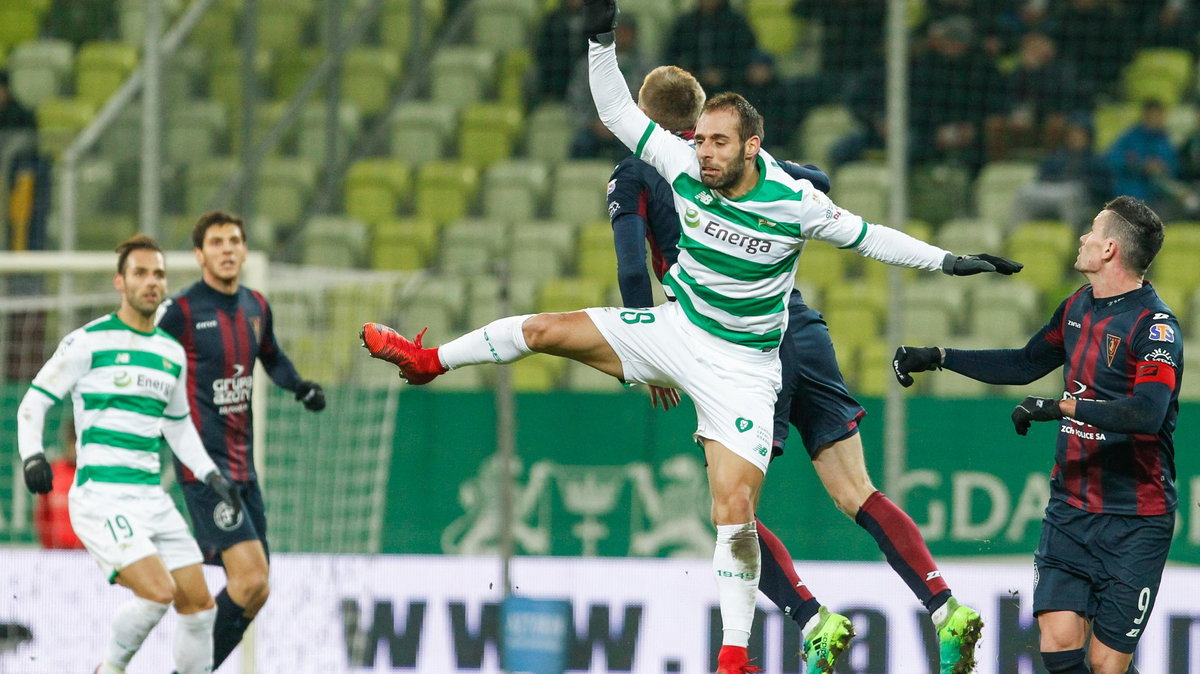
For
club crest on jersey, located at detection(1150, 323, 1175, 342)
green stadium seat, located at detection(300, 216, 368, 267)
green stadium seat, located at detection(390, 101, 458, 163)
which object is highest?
green stadium seat, located at detection(390, 101, 458, 163)

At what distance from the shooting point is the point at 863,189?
36.7ft

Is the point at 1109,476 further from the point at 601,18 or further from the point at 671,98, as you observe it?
the point at 601,18

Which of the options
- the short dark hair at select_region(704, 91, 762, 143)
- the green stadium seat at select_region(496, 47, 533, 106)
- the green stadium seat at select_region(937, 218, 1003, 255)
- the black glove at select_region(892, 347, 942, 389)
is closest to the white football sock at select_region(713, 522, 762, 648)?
the black glove at select_region(892, 347, 942, 389)

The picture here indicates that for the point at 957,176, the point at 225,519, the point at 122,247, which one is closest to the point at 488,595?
the point at 225,519

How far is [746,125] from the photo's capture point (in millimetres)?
5461

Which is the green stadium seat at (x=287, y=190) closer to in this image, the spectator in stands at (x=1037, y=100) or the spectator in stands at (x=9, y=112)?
the spectator in stands at (x=9, y=112)

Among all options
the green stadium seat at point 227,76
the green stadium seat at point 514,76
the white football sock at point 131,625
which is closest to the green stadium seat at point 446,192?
the green stadium seat at point 514,76

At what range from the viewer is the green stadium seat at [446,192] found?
40.5ft

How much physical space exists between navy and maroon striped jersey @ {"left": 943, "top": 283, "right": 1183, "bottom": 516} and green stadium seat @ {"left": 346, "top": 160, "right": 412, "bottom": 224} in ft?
24.7

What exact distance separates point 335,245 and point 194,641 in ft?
16.8

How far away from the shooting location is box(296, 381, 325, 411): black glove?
771 cm

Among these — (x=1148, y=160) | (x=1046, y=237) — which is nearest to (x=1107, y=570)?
(x=1046, y=237)

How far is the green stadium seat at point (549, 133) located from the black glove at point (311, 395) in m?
4.99

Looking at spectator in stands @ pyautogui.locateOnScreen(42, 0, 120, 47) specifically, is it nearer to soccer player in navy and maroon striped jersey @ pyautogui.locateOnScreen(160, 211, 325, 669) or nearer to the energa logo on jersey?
soccer player in navy and maroon striped jersey @ pyautogui.locateOnScreen(160, 211, 325, 669)
